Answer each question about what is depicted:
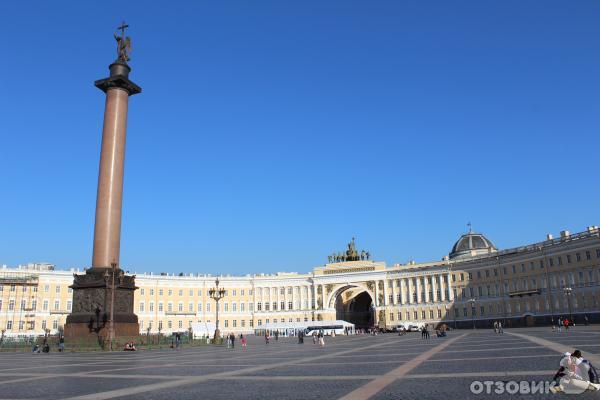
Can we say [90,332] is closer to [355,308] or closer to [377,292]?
[377,292]

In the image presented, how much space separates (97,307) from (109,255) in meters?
3.94

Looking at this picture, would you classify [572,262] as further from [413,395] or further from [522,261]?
[413,395]

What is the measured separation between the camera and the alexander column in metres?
39.0

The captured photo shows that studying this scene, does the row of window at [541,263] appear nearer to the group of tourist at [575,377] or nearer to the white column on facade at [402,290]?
the white column on facade at [402,290]

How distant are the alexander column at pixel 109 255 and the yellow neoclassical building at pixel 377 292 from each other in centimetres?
4184

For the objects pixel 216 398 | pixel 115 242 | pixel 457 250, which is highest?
pixel 457 250

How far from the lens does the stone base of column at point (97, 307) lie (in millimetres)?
38906

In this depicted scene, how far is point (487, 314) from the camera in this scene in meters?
101

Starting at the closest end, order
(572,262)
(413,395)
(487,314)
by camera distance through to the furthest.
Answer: (413,395), (572,262), (487,314)

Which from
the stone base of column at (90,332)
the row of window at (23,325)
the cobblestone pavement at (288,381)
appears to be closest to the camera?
the cobblestone pavement at (288,381)

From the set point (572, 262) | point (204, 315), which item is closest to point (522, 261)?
point (572, 262)

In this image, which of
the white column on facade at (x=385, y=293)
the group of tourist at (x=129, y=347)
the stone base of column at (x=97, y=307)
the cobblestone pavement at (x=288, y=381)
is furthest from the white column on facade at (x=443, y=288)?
the cobblestone pavement at (x=288, y=381)

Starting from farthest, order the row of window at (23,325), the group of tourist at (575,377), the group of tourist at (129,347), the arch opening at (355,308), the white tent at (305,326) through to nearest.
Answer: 1. the arch opening at (355,308)
2. the white tent at (305,326)
3. the row of window at (23,325)
4. the group of tourist at (129,347)
5. the group of tourist at (575,377)

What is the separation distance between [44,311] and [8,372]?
273 feet
